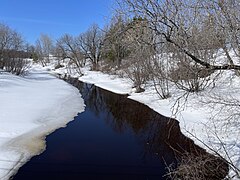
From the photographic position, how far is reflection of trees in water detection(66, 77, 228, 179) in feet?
28.2

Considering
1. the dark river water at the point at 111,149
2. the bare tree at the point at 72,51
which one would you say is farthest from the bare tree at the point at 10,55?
the dark river water at the point at 111,149

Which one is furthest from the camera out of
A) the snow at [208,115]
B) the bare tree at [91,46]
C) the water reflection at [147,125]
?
the bare tree at [91,46]

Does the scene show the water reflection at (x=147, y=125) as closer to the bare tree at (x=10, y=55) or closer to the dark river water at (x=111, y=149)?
the dark river water at (x=111, y=149)

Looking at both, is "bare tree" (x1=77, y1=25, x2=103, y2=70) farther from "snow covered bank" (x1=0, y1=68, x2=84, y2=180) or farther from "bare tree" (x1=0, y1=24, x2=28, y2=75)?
"snow covered bank" (x1=0, y1=68, x2=84, y2=180)

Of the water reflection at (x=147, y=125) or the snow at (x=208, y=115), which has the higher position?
the snow at (x=208, y=115)

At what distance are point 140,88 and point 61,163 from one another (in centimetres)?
1369

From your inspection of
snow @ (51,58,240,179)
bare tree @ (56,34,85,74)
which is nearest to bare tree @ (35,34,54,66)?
bare tree @ (56,34,85,74)

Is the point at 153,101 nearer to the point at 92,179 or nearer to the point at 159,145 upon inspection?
the point at 159,145

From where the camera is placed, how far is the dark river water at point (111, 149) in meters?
6.87

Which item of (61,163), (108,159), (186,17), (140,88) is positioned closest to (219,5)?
(186,17)

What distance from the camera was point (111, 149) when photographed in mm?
8625

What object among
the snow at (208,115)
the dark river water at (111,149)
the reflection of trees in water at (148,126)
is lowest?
the dark river water at (111,149)

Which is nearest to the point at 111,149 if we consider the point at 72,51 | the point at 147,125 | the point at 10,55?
the point at 147,125

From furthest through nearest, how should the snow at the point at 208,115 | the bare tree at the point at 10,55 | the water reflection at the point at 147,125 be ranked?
1. the bare tree at the point at 10,55
2. the water reflection at the point at 147,125
3. the snow at the point at 208,115
